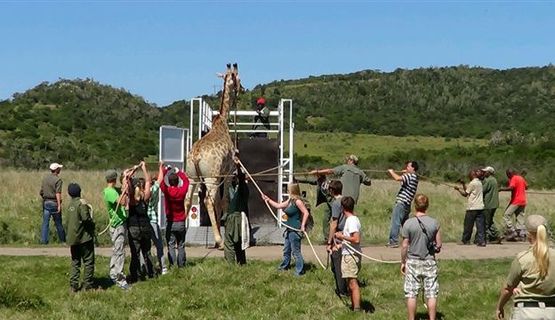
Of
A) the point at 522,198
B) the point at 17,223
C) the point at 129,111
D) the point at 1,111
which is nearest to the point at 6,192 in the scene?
the point at 17,223

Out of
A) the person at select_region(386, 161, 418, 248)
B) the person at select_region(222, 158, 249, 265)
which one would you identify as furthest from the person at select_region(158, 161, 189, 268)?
the person at select_region(386, 161, 418, 248)

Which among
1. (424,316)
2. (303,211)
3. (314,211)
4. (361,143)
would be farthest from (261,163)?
(361,143)

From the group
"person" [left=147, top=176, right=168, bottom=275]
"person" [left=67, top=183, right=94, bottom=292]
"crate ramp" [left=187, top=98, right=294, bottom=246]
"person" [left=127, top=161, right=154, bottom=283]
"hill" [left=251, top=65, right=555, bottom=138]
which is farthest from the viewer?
"hill" [left=251, top=65, right=555, bottom=138]

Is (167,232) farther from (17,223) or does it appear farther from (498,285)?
(17,223)

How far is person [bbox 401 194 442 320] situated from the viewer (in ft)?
33.4

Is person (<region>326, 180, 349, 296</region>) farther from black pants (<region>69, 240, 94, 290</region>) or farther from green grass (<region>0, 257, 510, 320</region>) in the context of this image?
black pants (<region>69, 240, 94, 290</region>)

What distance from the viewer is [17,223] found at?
2066 centimetres

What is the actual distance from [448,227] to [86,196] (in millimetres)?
11090

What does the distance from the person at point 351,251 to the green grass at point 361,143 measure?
143 ft

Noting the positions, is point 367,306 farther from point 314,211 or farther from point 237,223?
point 314,211

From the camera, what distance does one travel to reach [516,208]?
18.6 metres

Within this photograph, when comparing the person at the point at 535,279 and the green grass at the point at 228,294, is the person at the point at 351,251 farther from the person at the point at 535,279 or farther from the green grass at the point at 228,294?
the person at the point at 535,279

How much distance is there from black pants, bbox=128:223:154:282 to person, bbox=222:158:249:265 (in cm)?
130

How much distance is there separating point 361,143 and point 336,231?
53.5m
